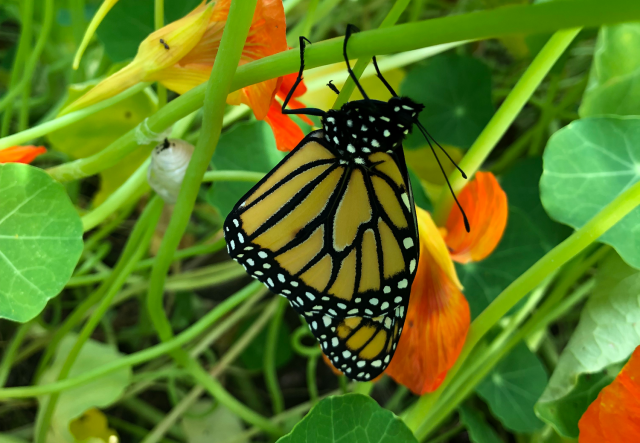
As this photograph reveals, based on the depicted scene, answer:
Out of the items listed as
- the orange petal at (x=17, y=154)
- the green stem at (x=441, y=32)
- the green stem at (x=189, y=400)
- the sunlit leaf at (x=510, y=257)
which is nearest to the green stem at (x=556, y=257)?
the sunlit leaf at (x=510, y=257)

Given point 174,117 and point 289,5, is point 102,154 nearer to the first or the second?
point 174,117

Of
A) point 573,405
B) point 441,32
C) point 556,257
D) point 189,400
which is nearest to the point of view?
point 441,32

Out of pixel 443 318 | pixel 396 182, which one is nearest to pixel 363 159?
pixel 396 182

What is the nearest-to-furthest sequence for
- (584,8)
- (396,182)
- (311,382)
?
(584,8), (396,182), (311,382)

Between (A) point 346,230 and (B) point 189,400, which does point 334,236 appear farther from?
(B) point 189,400

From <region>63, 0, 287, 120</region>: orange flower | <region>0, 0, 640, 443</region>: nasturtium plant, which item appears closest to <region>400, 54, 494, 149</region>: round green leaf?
<region>0, 0, 640, 443</region>: nasturtium plant

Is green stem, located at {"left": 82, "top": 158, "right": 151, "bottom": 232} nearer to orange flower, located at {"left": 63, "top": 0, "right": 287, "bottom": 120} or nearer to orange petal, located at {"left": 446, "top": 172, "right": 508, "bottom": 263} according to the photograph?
orange flower, located at {"left": 63, "top": 0, "right": 287, "bottom": 120}

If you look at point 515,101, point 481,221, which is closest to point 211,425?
point 481,221
